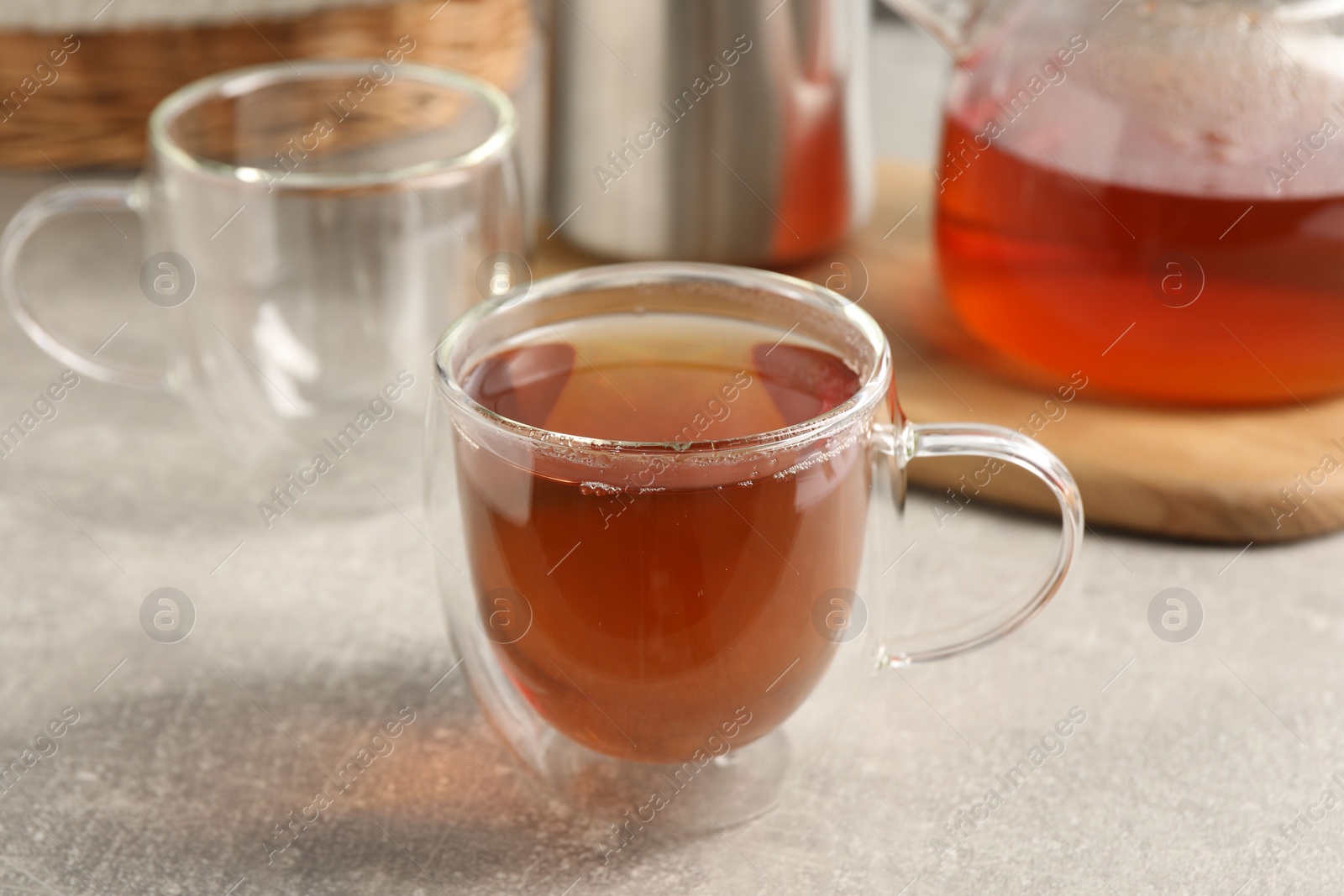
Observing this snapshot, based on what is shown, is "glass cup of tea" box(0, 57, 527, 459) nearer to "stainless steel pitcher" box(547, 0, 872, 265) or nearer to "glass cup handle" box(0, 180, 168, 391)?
"glass cup handle" box(0, 180, 168, 391)

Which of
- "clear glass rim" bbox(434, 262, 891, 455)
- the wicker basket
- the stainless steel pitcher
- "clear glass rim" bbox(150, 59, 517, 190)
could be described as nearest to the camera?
"clear glass rim" bbox(434, 262, 891, 455)

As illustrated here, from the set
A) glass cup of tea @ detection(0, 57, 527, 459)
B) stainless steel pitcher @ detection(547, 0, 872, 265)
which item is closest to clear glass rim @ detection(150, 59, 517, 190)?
glass cup of tea @ detection(0, 57, 527, 459)

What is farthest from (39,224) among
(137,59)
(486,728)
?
(486,728)

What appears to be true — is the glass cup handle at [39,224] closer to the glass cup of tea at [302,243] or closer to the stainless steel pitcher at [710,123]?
the glass cup of tea at [302,243]

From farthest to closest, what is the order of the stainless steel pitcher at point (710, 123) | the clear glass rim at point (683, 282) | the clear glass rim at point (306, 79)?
the stainless steel pitcher at point (710, 123) → the clear glass rim at point (306, 79) → the clear glass rim at point (683, 282)

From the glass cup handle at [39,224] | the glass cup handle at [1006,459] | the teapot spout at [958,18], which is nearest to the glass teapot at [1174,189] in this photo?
the teapot spout at [958,18]
